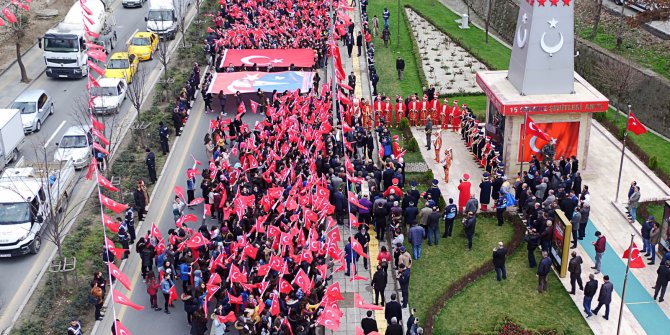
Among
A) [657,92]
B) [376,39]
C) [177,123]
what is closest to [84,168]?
[177,123]

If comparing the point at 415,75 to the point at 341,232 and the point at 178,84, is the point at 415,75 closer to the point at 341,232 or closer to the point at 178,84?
the point at 178,84

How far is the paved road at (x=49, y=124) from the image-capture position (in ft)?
85.3

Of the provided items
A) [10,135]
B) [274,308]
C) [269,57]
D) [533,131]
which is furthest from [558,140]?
[10,135]

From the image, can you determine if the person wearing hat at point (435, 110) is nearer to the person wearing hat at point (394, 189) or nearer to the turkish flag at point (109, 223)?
the person wearing hat at point (394, 189)

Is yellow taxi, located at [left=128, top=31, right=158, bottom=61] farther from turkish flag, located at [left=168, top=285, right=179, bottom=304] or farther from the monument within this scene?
turkish flag, located at [left=168, top=285, right=179, bottom=304]

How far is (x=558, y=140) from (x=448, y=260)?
7891 mm

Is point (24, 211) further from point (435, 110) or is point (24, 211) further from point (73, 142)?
point (435, 110)

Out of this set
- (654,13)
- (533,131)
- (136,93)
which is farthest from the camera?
(654,13)

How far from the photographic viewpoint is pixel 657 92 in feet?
134

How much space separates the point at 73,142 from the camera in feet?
113

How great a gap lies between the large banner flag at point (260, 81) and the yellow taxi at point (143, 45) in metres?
7.44

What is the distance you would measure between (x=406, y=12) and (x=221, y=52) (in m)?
15.7

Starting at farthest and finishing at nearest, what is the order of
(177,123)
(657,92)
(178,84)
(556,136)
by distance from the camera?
(178,84)
(657,92)
(177,123)
(556,136)

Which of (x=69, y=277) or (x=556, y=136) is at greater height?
(x=556, y=136)
